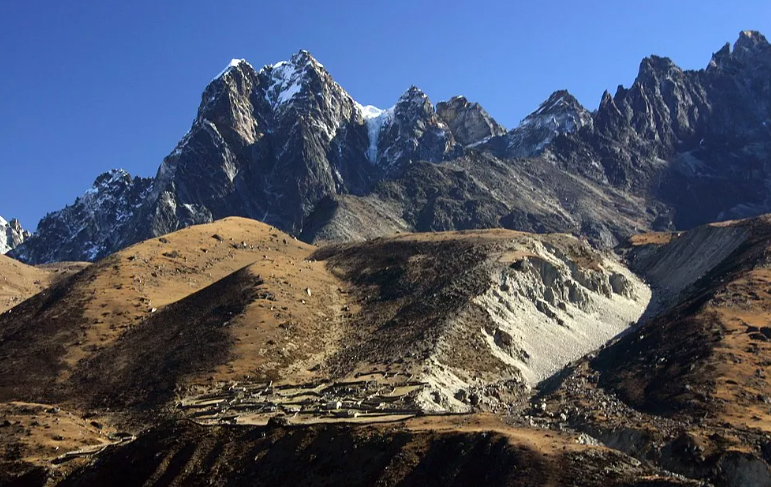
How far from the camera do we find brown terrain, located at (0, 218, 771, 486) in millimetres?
63844

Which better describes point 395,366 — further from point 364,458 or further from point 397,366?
point 364,458

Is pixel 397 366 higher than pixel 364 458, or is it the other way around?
pixel 397 366

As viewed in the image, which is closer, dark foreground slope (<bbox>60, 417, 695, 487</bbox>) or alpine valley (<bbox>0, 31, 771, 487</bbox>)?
dark foreground slope (<bbox>60, 417, 695, 487</bbox>)

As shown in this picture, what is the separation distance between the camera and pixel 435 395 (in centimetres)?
8925

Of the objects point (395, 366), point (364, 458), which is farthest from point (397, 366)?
point (364, 458)

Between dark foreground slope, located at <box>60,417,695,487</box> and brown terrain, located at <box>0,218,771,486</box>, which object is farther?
brown terrain, located at <box>0,218,771,486</box>

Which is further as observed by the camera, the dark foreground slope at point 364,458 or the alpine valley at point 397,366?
the alpine valley at point 397,366

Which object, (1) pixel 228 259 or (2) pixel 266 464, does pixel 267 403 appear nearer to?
(2) pixel 266 464

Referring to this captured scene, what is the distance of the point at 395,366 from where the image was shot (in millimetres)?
99688

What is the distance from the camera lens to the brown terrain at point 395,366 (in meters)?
63.8

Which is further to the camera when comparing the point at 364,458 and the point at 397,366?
the point at 397,366

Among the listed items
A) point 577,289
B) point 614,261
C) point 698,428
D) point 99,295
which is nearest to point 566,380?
point 698,428

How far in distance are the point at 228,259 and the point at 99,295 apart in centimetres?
3047

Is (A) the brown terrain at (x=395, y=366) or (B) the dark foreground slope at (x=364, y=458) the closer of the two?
(B) the dark foreground slope at (x=364, y=458)
